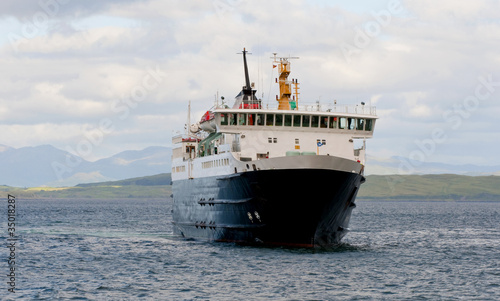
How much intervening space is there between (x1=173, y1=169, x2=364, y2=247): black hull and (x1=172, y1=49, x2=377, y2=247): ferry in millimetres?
58

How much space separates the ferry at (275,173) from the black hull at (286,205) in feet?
0.19

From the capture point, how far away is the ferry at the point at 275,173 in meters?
41.8

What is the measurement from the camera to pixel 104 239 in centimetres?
6131

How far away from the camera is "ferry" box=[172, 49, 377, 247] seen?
137ft

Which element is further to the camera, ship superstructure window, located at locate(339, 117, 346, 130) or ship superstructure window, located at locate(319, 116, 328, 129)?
ship superstructure window, located at locate(339, 117, 346, 130)

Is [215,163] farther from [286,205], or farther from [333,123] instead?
[286,205]

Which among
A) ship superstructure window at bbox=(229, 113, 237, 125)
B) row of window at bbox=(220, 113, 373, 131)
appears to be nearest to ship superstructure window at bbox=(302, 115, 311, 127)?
row of window at bbox=(220, 113, 373, 131)

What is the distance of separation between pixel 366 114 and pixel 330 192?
32.8ft

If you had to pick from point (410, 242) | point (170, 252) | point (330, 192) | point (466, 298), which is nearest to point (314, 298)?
point (466, 298)

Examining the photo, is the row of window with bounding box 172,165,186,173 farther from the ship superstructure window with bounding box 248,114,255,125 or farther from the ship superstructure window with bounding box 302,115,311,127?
the ship superstructure window with bounding box 302,115,311,127

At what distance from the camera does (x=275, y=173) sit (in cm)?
4172

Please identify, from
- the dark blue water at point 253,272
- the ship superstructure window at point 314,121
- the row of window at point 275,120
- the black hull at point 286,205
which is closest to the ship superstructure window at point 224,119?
Result: the row of window at point 275,120

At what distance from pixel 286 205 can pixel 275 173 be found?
2.01 meters

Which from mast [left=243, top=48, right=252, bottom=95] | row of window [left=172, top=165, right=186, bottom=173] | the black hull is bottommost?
the black hull
